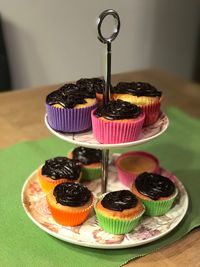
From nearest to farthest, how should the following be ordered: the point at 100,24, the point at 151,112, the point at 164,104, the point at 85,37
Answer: the point at 100,24 < the point at 151,112 < the point at 164,104 < the point at 85,37

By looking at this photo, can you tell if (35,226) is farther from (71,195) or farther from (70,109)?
(70,109)

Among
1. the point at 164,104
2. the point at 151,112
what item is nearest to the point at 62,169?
the point at 151,112

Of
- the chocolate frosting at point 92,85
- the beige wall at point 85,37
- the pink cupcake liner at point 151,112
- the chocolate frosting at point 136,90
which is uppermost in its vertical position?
the chocolate frosting at point 92,85

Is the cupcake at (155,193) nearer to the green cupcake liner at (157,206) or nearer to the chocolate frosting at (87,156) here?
the green cupcake liner at (157,206)

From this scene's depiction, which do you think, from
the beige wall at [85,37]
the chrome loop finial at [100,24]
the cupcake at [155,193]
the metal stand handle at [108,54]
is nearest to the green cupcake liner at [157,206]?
the cupcake at [155,193]

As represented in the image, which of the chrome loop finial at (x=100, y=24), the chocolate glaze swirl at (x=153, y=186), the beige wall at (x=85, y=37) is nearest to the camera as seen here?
the chrome loop finial at (x=100, y=24)

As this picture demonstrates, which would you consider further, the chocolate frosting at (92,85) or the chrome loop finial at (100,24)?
the chocolate frosting at (92,85)
